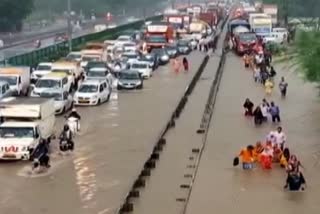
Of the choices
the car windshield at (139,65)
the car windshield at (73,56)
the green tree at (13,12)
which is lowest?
the car windshield at (139,65)

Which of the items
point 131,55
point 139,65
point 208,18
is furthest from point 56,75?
point 208,18

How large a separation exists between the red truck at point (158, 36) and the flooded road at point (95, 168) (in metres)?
34.5

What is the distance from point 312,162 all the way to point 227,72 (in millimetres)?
31746

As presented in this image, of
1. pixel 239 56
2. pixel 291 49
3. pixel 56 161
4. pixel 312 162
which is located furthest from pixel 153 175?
pixel 239 56

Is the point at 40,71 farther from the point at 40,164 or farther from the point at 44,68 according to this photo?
the point at 40,164

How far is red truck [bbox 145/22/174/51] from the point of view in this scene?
73.3m

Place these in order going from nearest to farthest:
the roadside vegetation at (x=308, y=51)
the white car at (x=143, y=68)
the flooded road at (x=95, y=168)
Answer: the flooded road at (x=95, y=168), the roadside vegetation at (x=308, y=51), the white car at (x=143, y=68)

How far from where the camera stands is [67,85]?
135 feet

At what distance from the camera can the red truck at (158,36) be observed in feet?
241

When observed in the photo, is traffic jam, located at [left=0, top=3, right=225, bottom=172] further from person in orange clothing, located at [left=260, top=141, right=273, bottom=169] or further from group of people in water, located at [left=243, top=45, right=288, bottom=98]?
group of people in water, located at [left=243, top=45, right=288, bottom=98]

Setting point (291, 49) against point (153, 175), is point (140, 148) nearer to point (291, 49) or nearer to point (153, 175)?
point (153, 175)

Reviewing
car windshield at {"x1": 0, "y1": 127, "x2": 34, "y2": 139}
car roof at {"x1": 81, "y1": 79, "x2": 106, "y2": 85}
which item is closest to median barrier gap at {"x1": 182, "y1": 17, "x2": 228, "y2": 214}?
car windshield at {"x1": 0, "y1": 127, "x2": 34, "y2": 139}

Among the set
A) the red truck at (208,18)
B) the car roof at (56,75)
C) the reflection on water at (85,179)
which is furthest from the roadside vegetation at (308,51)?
the red truck at (208,18)

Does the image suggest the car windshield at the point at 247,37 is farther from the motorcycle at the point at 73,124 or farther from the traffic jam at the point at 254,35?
the motorcycle at the point at 73,124
